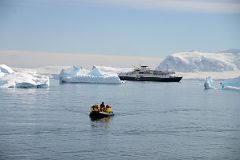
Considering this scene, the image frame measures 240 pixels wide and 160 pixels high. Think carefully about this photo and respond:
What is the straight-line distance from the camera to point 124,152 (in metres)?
22.8

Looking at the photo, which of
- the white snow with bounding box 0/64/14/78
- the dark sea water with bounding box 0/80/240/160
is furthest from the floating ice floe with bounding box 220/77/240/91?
the dark sea water with bounding box 0/80/240/160

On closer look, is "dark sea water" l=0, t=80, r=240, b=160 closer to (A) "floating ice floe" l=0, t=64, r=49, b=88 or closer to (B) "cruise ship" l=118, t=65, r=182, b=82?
(A) "floating ice floe" l=0, t=64, r=49, b=88

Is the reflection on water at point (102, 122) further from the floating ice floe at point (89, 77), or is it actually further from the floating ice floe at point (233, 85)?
the floating ice floe at point (89, 77)

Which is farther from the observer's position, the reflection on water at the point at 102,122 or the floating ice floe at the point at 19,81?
the floating ice floe at the point at 19,81

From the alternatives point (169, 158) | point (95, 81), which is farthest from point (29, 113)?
point (95, 81)

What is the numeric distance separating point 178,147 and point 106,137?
3.78 metres

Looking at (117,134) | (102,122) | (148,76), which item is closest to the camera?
(117,134)

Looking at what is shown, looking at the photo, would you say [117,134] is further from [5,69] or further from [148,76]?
[148,76]

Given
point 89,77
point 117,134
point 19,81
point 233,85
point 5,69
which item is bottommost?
point 117,134

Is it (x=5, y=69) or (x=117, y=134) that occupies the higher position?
(x=5, y=69)

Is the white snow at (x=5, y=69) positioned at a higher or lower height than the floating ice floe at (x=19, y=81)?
higher

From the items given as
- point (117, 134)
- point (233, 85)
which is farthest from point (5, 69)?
point (117, 134)

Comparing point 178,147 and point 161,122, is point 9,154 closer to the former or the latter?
point 178,147

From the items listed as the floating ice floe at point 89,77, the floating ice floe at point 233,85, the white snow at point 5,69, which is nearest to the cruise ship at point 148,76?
the floating ice floe at point 89,77
